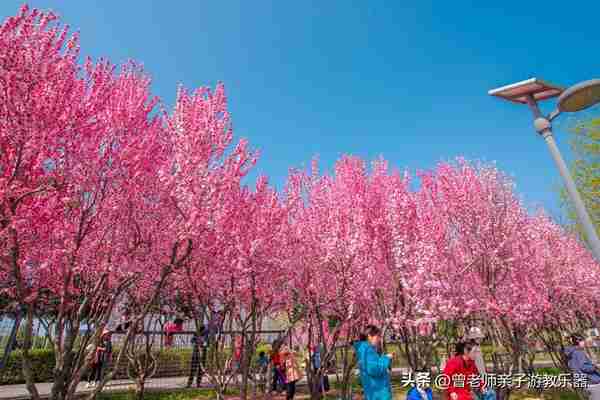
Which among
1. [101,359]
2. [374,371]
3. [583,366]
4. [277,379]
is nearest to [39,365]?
[101,359]

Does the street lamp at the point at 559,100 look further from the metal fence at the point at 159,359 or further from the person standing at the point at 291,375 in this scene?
the metal fence at the point at 159,359

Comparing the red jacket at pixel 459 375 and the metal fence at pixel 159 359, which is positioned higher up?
the metal fence at pixel 159 359

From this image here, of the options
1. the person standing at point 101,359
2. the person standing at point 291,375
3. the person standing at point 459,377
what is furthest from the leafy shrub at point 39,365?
the person standing at point 459,377

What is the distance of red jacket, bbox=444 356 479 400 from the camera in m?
5.59

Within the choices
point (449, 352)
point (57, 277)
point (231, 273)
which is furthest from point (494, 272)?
point (57, 277)

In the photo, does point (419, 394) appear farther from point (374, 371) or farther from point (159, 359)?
point (159, 359)

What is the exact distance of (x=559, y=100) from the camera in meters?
4.66

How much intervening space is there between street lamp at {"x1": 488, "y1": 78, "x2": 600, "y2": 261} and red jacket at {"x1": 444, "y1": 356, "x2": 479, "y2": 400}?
8.78 ft

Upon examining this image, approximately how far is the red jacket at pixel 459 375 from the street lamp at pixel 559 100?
8.78ft

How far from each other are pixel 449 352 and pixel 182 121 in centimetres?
1064

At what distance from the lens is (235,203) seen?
7.24 m

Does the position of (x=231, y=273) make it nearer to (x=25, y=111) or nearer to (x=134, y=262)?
(x=134, y=262)

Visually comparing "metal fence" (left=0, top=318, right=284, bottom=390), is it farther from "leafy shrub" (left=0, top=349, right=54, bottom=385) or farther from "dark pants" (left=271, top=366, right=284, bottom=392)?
"dark pants" (left=271, top=366, right=284, bottom=392)

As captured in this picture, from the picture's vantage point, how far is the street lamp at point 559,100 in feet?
13.3
